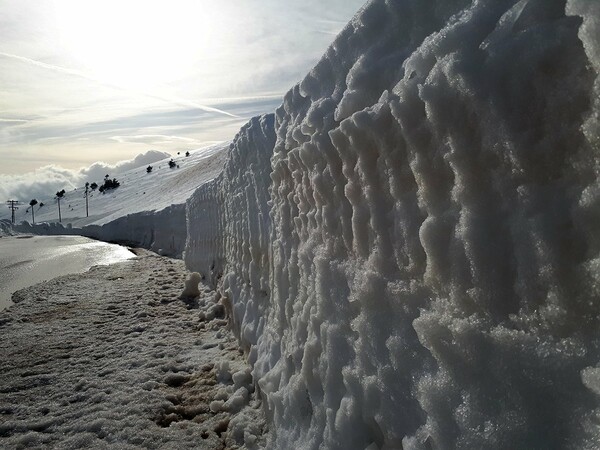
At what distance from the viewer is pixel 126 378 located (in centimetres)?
431

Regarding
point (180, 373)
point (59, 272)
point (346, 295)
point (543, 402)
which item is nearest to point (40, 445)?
point (180, 373)

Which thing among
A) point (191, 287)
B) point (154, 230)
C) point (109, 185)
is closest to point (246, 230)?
point (191, 287)

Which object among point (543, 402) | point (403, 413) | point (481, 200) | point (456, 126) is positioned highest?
point (456, 126)

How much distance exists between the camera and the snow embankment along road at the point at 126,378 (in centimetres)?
334

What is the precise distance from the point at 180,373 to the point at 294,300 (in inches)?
72.2

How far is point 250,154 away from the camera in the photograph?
213 inches

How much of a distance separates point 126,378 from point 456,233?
3.84 m

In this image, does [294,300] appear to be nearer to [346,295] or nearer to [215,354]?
[346,295]

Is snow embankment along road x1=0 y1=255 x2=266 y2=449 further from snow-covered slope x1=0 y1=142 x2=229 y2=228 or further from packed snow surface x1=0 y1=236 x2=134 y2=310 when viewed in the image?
snow-covered slope x1=0 y1=142 x2=229 y2=228

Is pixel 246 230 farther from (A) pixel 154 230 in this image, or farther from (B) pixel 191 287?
(A) pixel 154 230

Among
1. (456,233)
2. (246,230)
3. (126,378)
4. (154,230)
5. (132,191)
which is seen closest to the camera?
(456,233)

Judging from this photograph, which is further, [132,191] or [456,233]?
[132,191]

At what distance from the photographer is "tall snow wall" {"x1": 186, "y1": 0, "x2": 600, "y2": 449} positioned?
1.07 metres

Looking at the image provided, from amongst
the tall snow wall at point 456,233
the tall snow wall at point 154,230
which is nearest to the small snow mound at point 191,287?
the tall snow wall at point 456,233
